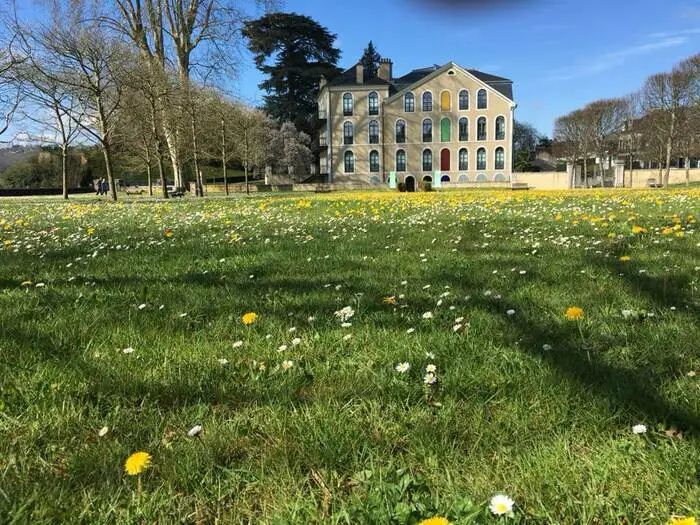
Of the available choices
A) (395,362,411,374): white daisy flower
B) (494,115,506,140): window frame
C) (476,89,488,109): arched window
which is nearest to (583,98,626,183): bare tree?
(494,115,506,140): window frame

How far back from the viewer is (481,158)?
2325 inches

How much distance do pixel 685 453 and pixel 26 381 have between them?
258 cm

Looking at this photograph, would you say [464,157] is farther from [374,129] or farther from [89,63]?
[89,63]

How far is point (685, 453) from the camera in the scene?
5.32ft

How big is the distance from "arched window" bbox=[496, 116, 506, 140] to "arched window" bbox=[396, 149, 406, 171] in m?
10.8

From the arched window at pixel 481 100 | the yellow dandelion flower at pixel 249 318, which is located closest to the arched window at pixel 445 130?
the arched window at pixel 481 100

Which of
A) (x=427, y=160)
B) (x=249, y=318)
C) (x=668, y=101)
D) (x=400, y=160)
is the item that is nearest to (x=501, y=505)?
(x=249, y=318)

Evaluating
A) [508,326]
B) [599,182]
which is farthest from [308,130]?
[508,326]

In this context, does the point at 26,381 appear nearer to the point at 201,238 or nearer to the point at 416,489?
the point at 416,489

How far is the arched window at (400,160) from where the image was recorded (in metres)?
60.7

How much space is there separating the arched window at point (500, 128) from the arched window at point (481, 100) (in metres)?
2.19

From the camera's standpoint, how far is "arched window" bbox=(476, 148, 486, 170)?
58844 millimetres

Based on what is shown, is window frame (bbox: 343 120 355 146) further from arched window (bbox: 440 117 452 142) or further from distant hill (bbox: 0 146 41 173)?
distant hill (bbox: 0 146 41 173)

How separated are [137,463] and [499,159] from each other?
60.9 m
